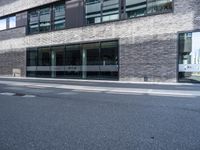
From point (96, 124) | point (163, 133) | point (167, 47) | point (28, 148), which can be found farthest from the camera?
→ point (167, 47)

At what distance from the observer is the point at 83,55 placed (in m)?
17.2

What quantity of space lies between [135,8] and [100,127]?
41.5ft

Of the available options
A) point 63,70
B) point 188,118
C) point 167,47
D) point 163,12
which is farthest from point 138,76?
point 188,118

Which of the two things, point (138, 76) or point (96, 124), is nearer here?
point (96, 124)

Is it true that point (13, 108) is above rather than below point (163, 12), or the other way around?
below

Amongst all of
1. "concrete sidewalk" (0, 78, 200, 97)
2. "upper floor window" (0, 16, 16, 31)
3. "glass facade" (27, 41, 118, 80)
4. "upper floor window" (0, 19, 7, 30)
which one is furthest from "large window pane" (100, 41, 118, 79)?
"upper floor window" (0, 19, 7, 30)

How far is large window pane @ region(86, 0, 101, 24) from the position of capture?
16602mm

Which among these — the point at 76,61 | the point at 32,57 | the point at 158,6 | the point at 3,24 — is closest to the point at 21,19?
the point at 3,24

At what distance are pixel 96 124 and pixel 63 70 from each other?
14.3 meters

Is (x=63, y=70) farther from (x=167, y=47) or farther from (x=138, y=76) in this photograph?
(x=167, y=47)

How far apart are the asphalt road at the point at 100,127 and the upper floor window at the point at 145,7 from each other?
9.55 meters

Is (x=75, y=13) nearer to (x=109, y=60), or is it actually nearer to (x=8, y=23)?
(x=109, y=60)

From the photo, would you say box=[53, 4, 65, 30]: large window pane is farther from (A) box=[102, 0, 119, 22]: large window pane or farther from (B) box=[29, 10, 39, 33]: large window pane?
(A) box=[102, 0, 119, 22]: large window pane

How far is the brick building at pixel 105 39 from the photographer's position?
13281 millimetres
